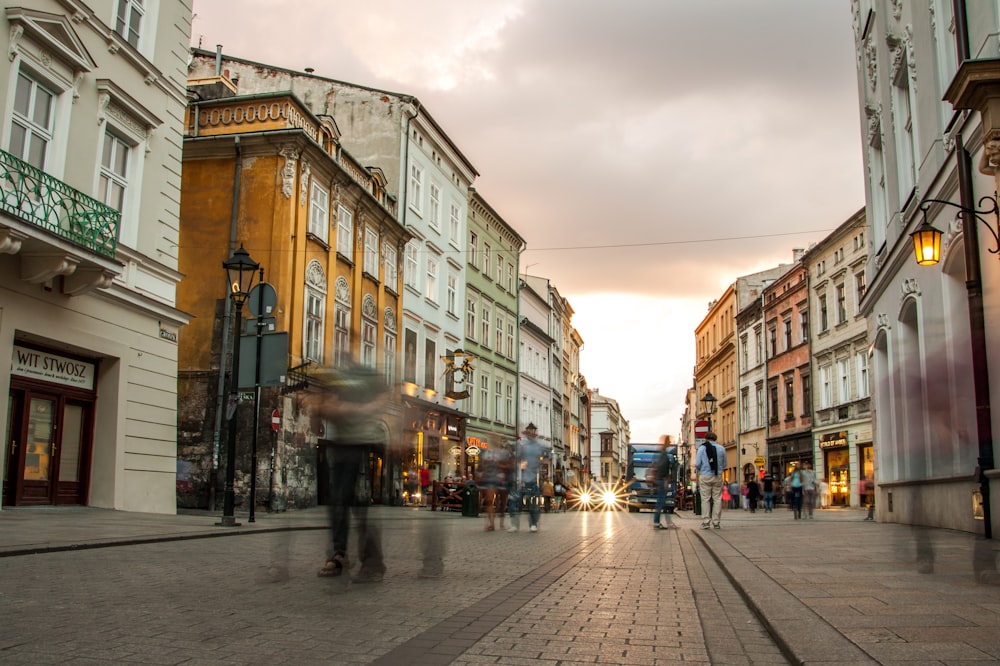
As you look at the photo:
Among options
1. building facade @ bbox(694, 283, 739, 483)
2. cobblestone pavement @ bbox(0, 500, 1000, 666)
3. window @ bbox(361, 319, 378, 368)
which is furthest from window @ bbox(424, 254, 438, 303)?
cobblestone pavement @ bbox(0, 500, 1000, 666)

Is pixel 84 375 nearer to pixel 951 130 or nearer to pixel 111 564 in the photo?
pixel 111 564

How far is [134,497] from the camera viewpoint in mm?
17266

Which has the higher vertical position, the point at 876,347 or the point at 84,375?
the point at 876,347

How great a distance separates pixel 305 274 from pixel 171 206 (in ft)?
22.6

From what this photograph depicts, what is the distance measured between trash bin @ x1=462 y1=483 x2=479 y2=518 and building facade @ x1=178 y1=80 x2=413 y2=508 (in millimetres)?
2076

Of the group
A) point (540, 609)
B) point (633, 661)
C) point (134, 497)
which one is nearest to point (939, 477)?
point (540, 609)

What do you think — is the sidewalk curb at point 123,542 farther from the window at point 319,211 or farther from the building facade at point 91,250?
the window at point 319,211

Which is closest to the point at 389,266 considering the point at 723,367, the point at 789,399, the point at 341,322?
the point at 341,322

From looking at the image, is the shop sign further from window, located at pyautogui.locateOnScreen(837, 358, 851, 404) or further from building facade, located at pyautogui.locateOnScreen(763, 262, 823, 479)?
building facade, located at pyautogui.locateOnScreen(763, 262, 823, 479)

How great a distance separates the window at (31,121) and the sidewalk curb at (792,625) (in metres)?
12.7

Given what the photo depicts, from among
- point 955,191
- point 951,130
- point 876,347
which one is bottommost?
point 876,347

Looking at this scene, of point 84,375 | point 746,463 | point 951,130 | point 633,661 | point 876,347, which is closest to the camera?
point 633,661

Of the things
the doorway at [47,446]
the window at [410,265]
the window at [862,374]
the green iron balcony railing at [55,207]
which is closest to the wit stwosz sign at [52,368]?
the doorway at [47,446]

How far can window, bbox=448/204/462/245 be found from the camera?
40.5m
